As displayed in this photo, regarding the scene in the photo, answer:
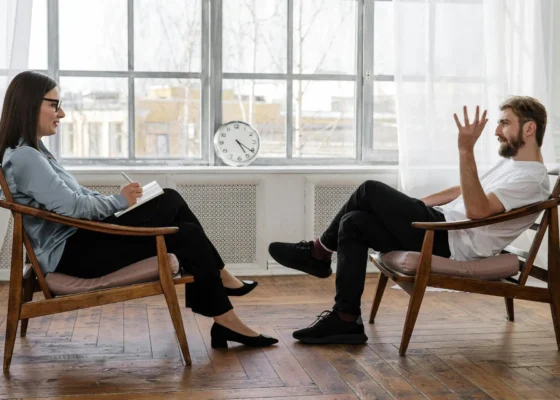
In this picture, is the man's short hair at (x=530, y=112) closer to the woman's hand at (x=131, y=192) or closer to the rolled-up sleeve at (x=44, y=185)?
the woman's hand at (x=131, y=192)

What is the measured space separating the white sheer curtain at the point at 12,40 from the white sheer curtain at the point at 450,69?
218 centimetres

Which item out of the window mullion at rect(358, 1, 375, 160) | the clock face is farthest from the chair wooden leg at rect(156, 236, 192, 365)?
the window mullion at rect(358, 1, 375, 160)

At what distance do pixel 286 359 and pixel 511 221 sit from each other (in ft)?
3.58

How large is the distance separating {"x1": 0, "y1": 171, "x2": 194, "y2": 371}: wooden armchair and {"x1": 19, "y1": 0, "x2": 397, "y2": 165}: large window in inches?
85.2

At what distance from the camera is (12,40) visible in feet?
15.1

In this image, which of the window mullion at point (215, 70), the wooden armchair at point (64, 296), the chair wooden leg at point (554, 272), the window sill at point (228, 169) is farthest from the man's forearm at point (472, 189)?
the window mullion at point (215, 70)

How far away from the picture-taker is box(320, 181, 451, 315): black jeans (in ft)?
11.2

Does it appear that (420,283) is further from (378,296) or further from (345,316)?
(378,296)

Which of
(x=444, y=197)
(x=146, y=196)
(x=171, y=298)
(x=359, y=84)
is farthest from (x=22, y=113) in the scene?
(x=359, y=84)

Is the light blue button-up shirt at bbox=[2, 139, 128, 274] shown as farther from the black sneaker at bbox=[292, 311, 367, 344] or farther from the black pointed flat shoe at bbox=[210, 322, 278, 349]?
the black sneaker at bbox=[292, 311, 367, 344]

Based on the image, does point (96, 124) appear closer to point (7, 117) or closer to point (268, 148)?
point (268, 148)

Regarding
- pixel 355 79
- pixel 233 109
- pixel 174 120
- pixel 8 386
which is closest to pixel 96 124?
pixel 174 120

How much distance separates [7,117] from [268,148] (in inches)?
94.2

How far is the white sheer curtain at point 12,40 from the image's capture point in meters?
4.58
